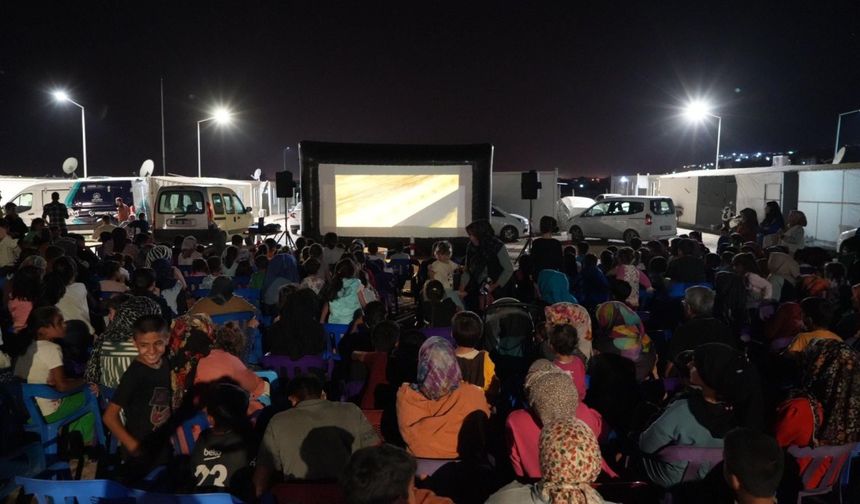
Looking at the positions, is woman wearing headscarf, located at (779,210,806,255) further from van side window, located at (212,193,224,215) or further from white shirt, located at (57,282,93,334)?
van side window, located at (212,193,224,215)

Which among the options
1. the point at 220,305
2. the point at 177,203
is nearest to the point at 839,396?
the point at 220,305

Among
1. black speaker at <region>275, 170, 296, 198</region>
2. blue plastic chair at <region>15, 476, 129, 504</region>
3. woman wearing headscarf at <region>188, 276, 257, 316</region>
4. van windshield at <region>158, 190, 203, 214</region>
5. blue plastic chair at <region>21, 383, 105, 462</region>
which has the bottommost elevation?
blue plastic chair at <region>21, 383, 105, 462</region>

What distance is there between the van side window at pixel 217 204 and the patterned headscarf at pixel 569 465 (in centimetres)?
1625

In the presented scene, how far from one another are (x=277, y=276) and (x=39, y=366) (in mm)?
3420

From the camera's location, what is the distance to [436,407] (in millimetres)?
3451

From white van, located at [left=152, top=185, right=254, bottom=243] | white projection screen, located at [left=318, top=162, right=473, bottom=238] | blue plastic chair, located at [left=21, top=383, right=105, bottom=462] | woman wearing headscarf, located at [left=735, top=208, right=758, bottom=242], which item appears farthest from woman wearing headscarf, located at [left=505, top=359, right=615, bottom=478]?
white van, located at [left=152, top=185, right=254, bottom=243]

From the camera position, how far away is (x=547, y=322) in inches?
185

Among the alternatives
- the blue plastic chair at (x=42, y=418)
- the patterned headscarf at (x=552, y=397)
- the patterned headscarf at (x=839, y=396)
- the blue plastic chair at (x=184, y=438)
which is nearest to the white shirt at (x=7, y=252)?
the blue plastic chair at (x=42, y=418)

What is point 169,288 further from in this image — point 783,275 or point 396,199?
point 396,199

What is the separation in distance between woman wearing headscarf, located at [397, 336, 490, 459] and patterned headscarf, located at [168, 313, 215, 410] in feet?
4.49

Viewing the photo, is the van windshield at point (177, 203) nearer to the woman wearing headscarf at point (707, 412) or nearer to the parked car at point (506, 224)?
the parked car at point (506, 224)

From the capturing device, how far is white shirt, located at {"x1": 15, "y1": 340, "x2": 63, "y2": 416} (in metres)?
4.14

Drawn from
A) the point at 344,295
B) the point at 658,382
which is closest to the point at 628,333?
the point at 658,382

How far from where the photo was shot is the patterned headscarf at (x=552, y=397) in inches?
116
